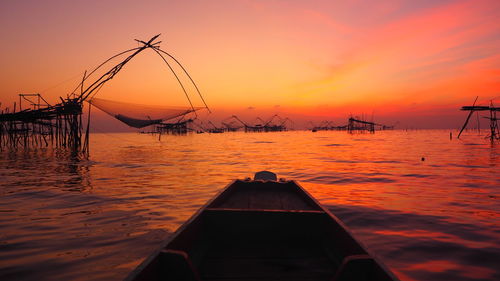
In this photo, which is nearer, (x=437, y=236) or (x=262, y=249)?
(x=262, y=249)

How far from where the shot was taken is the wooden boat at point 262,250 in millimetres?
2793

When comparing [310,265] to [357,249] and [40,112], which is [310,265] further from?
[40,112]

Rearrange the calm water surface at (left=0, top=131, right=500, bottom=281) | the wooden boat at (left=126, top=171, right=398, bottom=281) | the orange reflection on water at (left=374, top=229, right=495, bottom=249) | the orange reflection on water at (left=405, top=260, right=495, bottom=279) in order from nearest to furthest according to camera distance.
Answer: the wooden boat at (left=126, top=171, right=398, bottom=281)
the orange reflection on water at (left=405, top=260, right=495, bottom=279)
the calm water surface at (left=0, top=131, right=500, bottom=281)
the orange reflection on water at (left=374, top=229, right=495, bottom=249)

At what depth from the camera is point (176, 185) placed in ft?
39.3

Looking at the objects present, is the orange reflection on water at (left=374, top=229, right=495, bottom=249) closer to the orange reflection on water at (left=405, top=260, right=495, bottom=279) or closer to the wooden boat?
the orange reflection on water at (left=405, top=260, right=495, bottom=279)

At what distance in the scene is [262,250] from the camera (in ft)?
13.3

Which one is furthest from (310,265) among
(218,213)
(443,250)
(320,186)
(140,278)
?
(320,186)

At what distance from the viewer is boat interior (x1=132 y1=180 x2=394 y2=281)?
110 inches

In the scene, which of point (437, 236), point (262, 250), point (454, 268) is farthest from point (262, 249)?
point (437, 236)

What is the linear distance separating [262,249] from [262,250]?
0.12 feet

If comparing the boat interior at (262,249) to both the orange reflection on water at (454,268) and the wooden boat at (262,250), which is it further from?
the orange reflection on water at (454,268)

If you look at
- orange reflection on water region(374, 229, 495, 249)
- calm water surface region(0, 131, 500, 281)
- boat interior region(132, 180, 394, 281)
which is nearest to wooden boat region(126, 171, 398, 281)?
boat interior region(132, 180, 394, 281)

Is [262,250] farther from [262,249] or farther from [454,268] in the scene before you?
[454,268]

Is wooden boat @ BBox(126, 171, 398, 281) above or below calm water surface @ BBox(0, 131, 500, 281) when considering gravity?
above
